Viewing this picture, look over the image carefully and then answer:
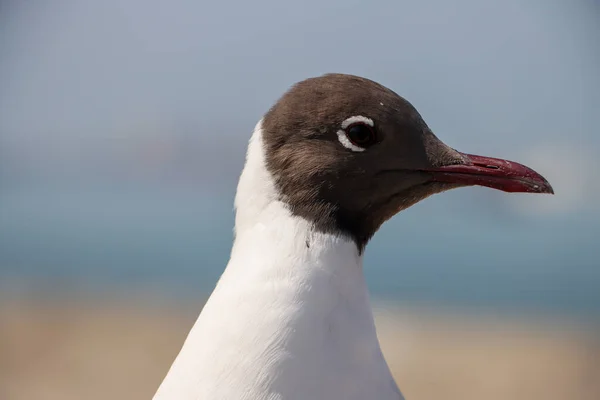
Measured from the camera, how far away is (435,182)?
204cm

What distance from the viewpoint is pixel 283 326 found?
1743 millimetres

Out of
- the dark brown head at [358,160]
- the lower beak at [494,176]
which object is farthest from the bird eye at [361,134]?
the lower beak at [494,176]

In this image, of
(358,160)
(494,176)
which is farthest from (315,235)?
(494,176)

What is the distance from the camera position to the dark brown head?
1.90 metres

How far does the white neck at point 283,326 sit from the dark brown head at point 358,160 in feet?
0.21

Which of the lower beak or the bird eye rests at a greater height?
the lower beak

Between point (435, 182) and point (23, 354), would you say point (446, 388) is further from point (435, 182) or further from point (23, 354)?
point (435, 182)

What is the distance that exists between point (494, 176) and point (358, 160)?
364mm

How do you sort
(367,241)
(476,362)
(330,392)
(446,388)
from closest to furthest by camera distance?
(330,392) → (367,241) → (446,388) → (476,362)

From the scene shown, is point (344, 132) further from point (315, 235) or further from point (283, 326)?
point (283, 326)

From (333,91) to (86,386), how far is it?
6375 mm

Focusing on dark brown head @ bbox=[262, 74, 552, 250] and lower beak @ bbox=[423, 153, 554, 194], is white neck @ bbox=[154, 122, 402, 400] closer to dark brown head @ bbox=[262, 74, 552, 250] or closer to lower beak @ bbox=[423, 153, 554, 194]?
dark brown head @ bbox=[262, 74, 552, 250]

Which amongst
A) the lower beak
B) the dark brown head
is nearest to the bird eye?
the dark brown head

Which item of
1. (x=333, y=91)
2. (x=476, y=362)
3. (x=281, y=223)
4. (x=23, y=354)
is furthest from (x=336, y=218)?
(x=23, y=354)
